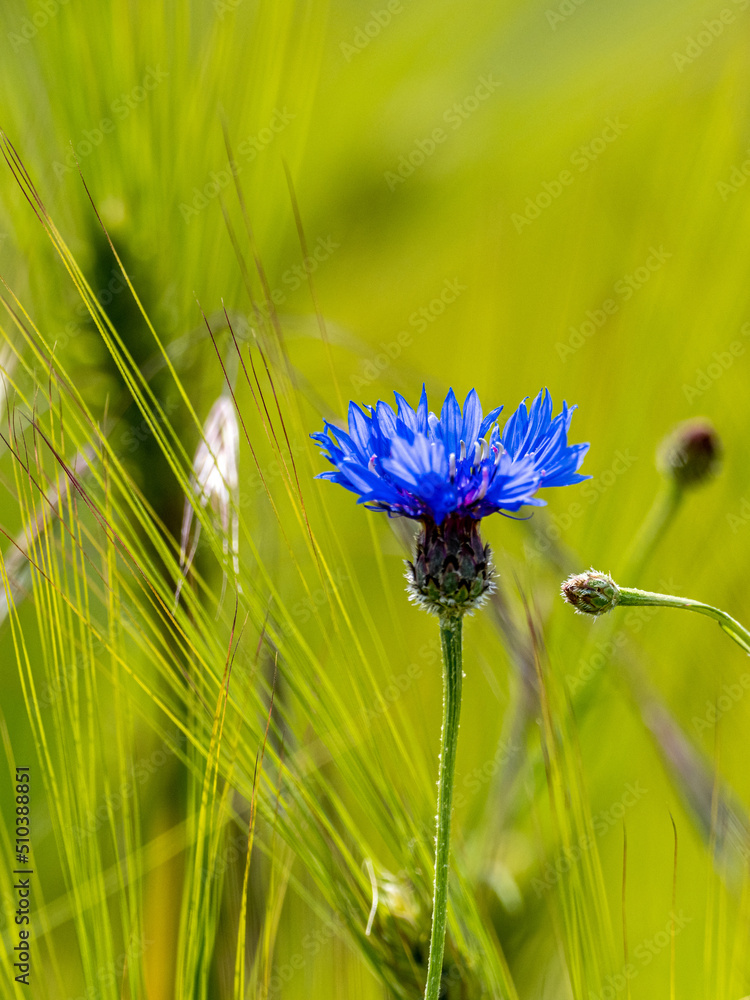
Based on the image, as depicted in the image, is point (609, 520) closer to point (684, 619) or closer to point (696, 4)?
point (684, 619)

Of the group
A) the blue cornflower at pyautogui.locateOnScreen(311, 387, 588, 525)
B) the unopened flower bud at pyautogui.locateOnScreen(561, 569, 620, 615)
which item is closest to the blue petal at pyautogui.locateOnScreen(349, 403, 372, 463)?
the blue cornflower at pyautogui.locateOnScreen(311, 387, 588, 525)

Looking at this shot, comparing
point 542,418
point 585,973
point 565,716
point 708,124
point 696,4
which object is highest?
point 696,4

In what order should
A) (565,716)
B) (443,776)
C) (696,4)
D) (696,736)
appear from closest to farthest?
(443,776), (565,716), (696,736), (696,4)

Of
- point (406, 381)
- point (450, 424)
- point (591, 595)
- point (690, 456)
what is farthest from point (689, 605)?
point (406, 381)

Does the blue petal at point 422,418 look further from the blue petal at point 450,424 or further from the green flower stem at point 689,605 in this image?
the green flower stem at point 689,605

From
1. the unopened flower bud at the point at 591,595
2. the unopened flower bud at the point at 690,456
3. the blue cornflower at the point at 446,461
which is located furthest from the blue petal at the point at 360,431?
the unopened flower bud at the point at 690,456

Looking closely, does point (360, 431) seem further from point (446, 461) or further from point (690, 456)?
point (690, 456)

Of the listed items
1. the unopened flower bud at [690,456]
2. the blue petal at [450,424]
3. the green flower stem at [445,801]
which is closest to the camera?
the green flower stem at [445,801]

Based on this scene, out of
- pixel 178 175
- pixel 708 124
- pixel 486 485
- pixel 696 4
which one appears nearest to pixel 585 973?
pixel 486 485
